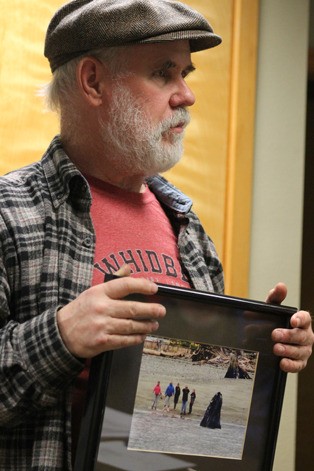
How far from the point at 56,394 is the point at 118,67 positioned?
0.60 m

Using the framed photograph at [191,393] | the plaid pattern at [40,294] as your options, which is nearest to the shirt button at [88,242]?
the plaid pattern at [40,294]

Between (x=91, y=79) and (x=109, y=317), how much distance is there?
0.53 m

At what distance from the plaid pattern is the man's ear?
11 centimetres

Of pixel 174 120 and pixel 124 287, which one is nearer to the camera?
pixel 124 287

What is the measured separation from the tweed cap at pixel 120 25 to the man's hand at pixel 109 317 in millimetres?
488

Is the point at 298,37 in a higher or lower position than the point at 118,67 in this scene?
higher

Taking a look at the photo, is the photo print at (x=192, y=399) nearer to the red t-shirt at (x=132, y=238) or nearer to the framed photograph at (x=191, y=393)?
the framed photograph at (x=191, y=393)

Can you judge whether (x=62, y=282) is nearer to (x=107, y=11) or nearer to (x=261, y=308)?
(x=261, y=308)

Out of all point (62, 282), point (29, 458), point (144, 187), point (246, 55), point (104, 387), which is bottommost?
point (29, 458)

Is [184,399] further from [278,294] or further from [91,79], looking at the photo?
[91,79]

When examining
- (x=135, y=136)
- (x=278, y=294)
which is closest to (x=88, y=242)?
(x=135, y=136)

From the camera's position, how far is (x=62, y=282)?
4.03 feet

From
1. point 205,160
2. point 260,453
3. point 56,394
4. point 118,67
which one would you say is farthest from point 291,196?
point 56,394

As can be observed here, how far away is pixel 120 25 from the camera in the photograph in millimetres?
1343
